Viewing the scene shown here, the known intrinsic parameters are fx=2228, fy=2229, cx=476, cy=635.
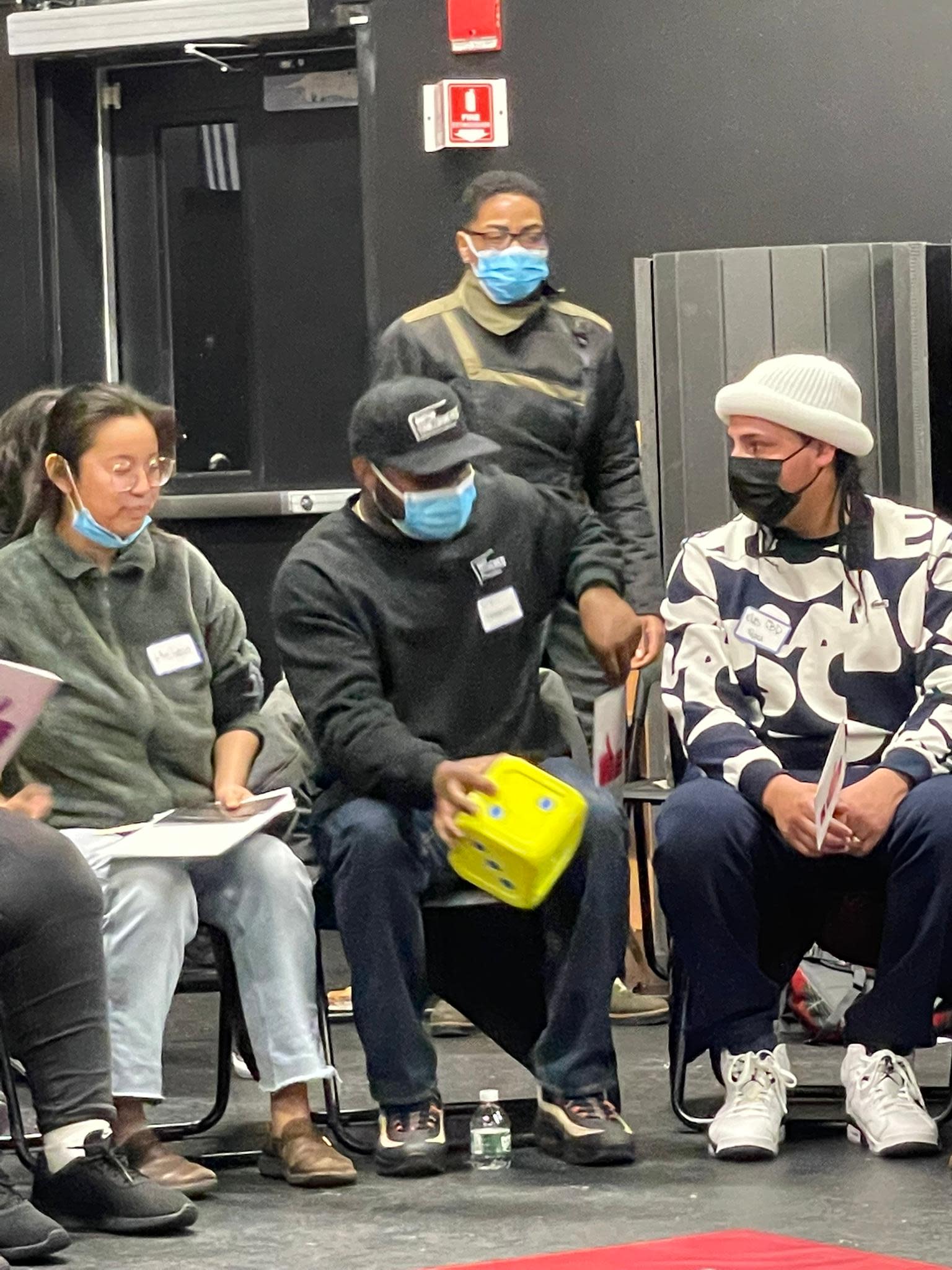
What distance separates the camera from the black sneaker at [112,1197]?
9.95 feet

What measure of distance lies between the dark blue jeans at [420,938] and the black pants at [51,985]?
1.51ft

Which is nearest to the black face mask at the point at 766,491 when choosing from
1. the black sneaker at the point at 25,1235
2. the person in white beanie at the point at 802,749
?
the person in white beanie at the point at 802,749

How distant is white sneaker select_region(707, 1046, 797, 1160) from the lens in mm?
3379

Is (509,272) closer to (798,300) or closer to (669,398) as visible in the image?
(669,398)

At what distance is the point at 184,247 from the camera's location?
260 inches

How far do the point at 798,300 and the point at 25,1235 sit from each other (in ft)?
9.86

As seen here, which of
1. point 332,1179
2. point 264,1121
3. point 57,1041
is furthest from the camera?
point 264,1121

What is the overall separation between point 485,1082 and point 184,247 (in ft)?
10.9

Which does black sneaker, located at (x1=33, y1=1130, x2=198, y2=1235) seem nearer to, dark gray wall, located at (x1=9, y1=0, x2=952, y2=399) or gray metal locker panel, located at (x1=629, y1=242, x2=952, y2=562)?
gray metal locker panel, located at (x1=629, y1=242, x2=952, y2=562)

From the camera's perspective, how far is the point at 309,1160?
10.9 feet

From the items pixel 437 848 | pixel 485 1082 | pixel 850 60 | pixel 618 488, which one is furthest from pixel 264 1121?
pixel 850 60

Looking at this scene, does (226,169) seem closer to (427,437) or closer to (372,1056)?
(427,437)

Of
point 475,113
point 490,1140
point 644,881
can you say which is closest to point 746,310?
point 475,113

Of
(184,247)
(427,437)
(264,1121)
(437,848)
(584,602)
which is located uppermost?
(184,247)
